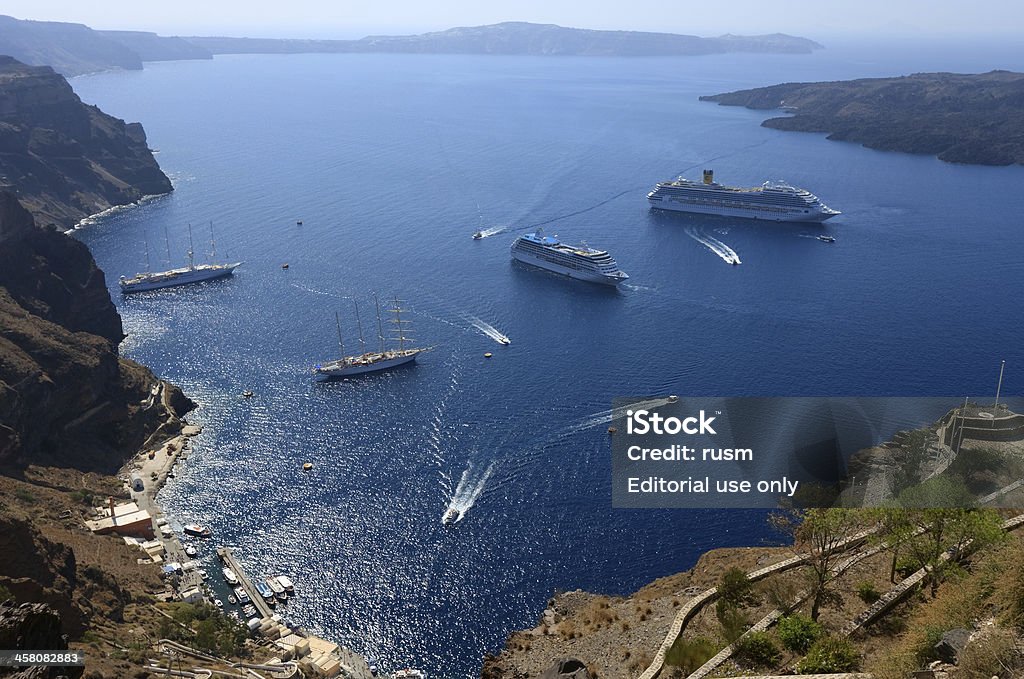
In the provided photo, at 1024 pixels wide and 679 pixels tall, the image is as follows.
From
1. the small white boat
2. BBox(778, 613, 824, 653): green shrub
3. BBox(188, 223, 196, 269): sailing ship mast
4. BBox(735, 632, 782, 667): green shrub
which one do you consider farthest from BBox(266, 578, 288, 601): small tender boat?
BBox(188, 223, 196, 269): sailing ship mast

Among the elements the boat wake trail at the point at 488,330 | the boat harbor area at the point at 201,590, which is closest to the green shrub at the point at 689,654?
the boat harbor area at the point at 201,590

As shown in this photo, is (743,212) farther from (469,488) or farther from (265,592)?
(265,592)

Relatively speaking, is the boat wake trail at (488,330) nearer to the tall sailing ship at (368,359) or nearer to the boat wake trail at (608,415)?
the tall sailing ship at (368,359)

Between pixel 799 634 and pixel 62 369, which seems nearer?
pixel 799 634

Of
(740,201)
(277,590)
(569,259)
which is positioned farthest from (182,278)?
(740,201)

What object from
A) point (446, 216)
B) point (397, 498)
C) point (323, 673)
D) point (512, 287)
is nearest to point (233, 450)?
point (397, 498)

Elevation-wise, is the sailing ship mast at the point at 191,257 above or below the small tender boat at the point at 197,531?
above
